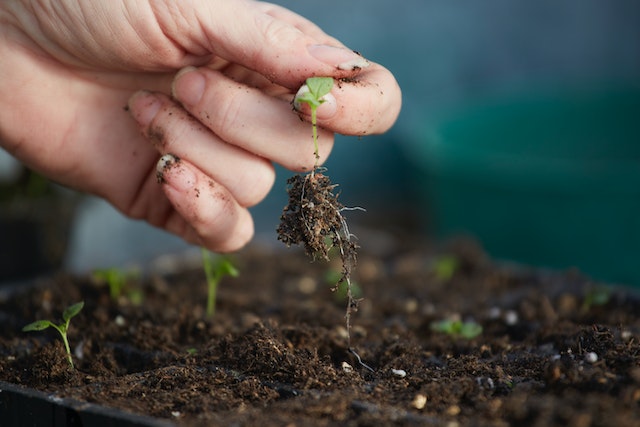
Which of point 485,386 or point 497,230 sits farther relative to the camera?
point 497,230

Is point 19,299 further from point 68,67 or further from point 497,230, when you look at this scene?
point 497,230

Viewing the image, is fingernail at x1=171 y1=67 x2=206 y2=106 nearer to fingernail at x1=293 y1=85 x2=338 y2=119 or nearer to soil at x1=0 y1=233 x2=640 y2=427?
fingernail at x1=293 y1=85 x2=338 y2=119

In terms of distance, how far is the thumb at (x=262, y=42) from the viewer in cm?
119

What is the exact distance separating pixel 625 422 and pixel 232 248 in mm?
807

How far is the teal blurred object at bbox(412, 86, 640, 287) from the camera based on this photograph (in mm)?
2578

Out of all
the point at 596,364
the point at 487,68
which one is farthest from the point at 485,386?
the point at 487,68

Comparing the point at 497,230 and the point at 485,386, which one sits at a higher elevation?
the point at 497,230

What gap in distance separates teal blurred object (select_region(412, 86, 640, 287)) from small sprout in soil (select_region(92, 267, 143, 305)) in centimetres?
147

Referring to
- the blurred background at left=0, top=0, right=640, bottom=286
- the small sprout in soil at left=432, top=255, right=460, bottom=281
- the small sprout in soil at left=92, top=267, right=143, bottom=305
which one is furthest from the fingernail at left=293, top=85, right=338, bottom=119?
the blurred background at left=0, top=0, right=640, bottom=286

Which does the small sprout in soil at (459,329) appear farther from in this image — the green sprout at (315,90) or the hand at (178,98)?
the green sprout at (315,90)

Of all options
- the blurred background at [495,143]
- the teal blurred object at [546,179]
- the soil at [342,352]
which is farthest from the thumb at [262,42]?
the teal blurred object at [546,179]

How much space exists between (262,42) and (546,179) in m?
1.69

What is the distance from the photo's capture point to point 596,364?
43.5 inches

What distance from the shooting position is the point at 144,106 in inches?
54.1
